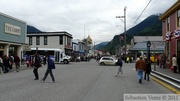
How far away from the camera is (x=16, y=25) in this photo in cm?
3309

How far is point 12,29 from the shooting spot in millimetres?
31781

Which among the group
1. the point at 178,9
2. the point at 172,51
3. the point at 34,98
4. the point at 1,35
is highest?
the point at 178,9

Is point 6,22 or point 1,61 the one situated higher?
point 6,22

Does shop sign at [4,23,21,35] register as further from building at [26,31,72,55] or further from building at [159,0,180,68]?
building at [26,31,72,55]

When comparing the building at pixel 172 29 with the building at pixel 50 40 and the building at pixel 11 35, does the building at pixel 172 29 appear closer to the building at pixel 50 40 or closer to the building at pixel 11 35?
the building at pixel 11 35

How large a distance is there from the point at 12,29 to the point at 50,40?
3303 centimetres

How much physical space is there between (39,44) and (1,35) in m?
36.7

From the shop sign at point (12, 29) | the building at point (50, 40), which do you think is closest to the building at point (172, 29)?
the shop sign at point (12, 29)

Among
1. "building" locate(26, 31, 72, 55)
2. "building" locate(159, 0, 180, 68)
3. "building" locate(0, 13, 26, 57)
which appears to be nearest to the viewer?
"building" locate(159, 0, 180, 68)

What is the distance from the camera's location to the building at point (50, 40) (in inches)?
2522

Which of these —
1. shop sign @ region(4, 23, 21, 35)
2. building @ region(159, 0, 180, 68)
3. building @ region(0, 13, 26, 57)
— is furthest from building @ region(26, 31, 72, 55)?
building @ region(159, 0, 180, 68)

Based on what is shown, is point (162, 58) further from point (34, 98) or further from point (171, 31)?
point (34, 98)

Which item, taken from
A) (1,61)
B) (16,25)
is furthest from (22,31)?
(1,61)

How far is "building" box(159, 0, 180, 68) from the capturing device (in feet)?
75.0
